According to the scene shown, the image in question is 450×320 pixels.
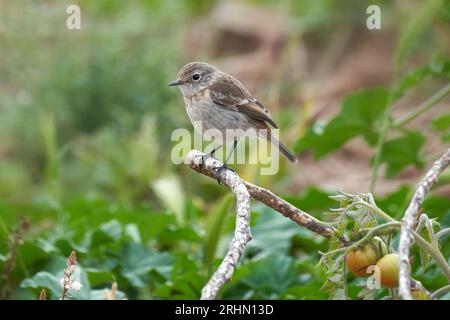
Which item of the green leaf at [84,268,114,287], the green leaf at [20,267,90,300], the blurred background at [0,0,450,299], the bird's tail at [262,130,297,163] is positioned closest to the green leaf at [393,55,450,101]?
the blurred background at [0,0,450,299]

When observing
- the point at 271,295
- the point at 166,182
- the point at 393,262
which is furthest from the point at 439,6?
the point at 393,262

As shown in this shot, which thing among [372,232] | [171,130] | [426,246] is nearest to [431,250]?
[426,246]

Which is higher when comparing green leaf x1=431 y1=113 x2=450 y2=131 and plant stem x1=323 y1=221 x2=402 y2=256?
green leaf x1=431 y1=113 x2=450 y2=131

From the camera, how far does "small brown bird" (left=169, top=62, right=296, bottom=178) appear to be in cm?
403

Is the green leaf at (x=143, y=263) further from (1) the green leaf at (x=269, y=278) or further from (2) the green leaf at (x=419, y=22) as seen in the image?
(2) the green leaf at (x=419, y=22)

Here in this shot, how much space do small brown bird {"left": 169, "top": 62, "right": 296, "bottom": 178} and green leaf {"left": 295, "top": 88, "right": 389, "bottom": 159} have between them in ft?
0.76

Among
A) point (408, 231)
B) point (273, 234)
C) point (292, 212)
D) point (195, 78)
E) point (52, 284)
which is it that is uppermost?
point (195, 78)

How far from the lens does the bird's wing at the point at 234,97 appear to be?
4.07 m

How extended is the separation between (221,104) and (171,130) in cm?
312

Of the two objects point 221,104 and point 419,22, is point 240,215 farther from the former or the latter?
point 221,104

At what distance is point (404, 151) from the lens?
4.23m

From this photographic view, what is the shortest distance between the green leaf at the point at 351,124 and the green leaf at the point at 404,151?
118 millimetres

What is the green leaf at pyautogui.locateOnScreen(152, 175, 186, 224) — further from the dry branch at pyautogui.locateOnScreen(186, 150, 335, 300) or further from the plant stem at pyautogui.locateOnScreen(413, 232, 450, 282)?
the plant stem at pyautogui.locateOnScreen(413, 232, 450, 282)

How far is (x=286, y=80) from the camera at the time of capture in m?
8.63
